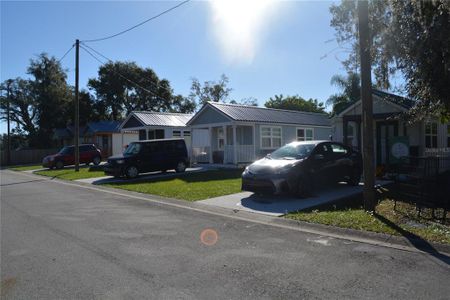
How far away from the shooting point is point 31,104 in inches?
2111

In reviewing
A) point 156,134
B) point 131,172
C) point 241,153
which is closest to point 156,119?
point 156,134

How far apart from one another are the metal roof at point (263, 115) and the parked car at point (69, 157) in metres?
12.2

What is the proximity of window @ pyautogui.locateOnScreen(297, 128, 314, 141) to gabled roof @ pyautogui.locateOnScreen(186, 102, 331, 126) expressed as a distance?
1.71 ft

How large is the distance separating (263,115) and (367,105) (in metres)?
17.1

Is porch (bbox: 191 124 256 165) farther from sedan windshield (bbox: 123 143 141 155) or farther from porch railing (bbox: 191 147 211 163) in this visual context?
sedan windshield (bbox: 123 143 141 155)

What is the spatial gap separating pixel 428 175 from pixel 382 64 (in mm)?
2935

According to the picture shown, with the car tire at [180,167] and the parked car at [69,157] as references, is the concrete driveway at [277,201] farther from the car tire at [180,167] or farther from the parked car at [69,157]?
the parked car at [69,157]

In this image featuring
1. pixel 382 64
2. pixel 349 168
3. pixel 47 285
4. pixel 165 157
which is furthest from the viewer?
pixel 165 157

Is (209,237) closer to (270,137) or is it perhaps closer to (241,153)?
(241,153)

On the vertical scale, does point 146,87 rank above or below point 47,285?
above

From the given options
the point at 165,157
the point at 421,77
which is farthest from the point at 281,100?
the point at 421,77

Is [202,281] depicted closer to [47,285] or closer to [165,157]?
[47,285]

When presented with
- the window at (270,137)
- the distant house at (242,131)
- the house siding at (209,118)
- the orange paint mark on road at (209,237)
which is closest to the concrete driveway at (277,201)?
the orange paint mark on road at (209,237)

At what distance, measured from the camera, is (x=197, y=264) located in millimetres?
5359
